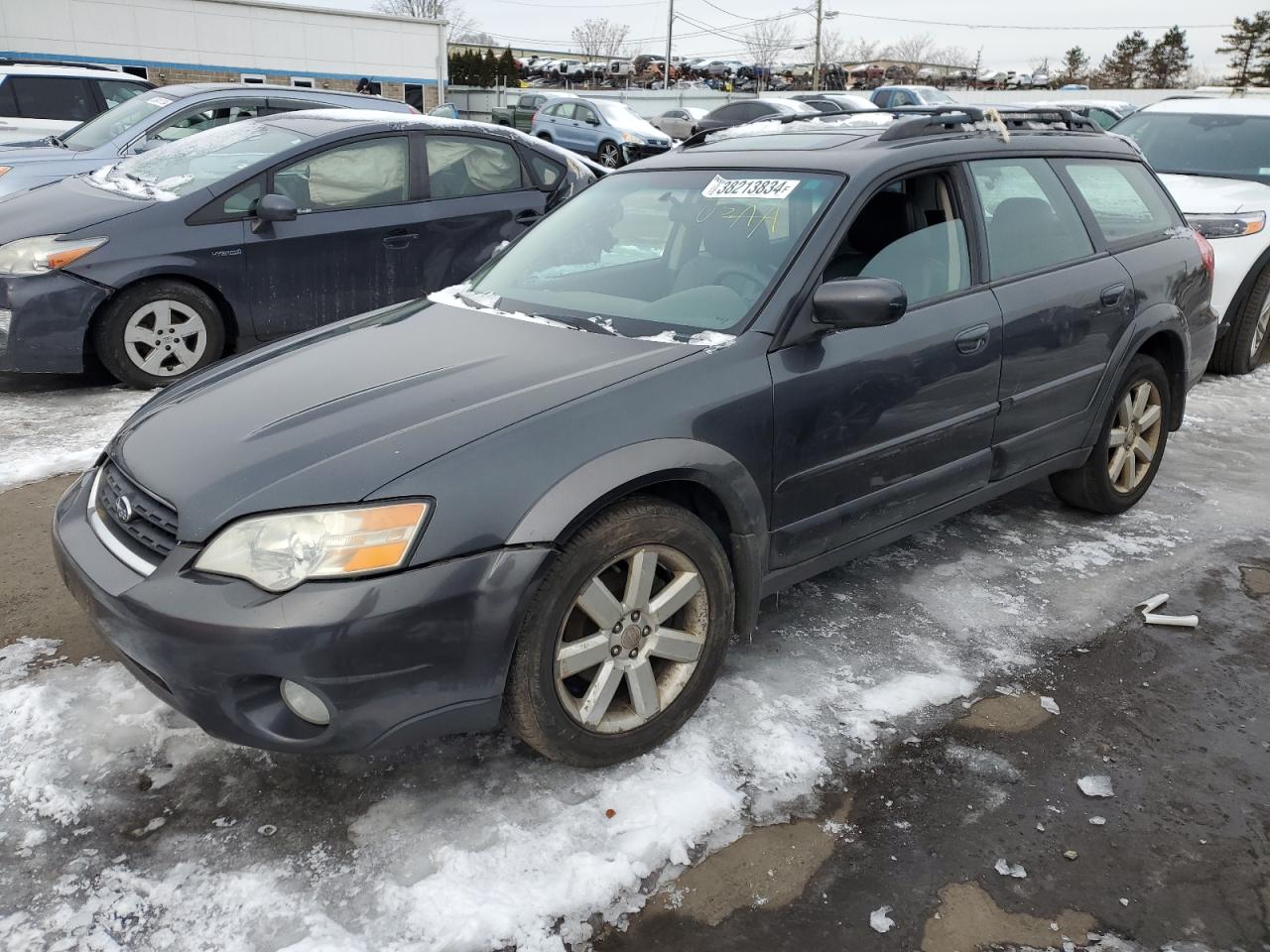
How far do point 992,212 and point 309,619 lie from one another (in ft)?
9.00

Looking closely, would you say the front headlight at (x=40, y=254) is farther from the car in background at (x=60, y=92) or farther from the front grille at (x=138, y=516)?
the car in background at (x=60, y=92)

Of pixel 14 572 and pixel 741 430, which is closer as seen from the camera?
pixel 741 430

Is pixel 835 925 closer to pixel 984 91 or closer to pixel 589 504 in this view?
pixel 589 504

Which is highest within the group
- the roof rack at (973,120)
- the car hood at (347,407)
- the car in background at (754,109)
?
the car in background at (754,109)

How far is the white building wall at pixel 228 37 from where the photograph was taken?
28.4 metres

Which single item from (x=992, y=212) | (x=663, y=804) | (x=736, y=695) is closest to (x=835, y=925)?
(x=663, y=804)

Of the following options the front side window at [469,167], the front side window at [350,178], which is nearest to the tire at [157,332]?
the front side window at [350,178]

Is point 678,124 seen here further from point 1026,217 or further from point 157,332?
point 1026,217

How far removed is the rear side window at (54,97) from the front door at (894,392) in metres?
12.7

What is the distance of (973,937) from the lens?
2.13 meters

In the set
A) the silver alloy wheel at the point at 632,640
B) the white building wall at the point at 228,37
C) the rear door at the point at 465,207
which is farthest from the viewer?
the white building wall at the point at 228,37

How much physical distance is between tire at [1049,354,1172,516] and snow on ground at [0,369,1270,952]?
0.76 meters

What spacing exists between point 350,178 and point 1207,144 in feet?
20.7

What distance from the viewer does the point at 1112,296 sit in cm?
391
